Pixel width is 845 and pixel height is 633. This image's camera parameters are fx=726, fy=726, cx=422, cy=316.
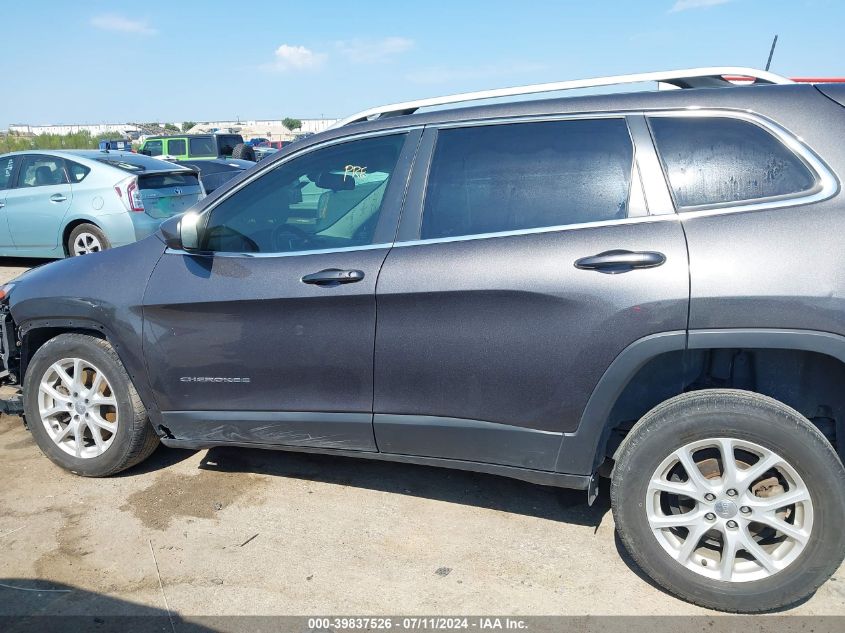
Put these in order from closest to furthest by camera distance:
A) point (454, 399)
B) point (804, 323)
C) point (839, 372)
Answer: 1. point (804, 323)
2. point (839, 372)
3. point (454, 399)

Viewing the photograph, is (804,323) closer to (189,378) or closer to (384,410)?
(384,410)

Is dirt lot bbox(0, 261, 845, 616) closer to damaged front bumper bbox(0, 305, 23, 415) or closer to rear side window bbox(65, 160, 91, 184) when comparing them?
damaged front bumper bbox(0, 305, 23, 415)

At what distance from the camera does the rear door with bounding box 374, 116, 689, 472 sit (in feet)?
8.97

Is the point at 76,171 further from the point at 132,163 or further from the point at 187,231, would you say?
the point at 187,231

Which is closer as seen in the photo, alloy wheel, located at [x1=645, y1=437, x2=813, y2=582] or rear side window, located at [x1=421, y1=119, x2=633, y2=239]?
alloy wheel, located at [x1=645, y1=437, x2=813, y2=582]

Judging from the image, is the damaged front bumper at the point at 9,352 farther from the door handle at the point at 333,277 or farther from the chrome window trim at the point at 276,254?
the door handle at the point at 333,277

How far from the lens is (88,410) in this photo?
12.6 ft

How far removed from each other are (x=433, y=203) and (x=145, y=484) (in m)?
2.20

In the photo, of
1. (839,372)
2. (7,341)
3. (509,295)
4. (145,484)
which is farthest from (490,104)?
(7,341)

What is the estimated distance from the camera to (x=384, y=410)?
10.3 ft

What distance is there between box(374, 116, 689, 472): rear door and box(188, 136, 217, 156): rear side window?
19794mm

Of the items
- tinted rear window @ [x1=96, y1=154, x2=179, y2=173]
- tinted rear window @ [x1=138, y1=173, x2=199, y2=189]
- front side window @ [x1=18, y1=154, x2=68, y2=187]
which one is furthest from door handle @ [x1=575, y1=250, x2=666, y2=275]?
front side window @ [x1=18, y1=154, x2=68, y2=187]

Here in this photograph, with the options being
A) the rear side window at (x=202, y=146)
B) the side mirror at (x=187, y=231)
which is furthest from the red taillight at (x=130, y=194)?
the rear side window at (x=202, y=146)

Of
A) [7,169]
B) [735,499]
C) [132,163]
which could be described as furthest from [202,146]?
[735,499]
